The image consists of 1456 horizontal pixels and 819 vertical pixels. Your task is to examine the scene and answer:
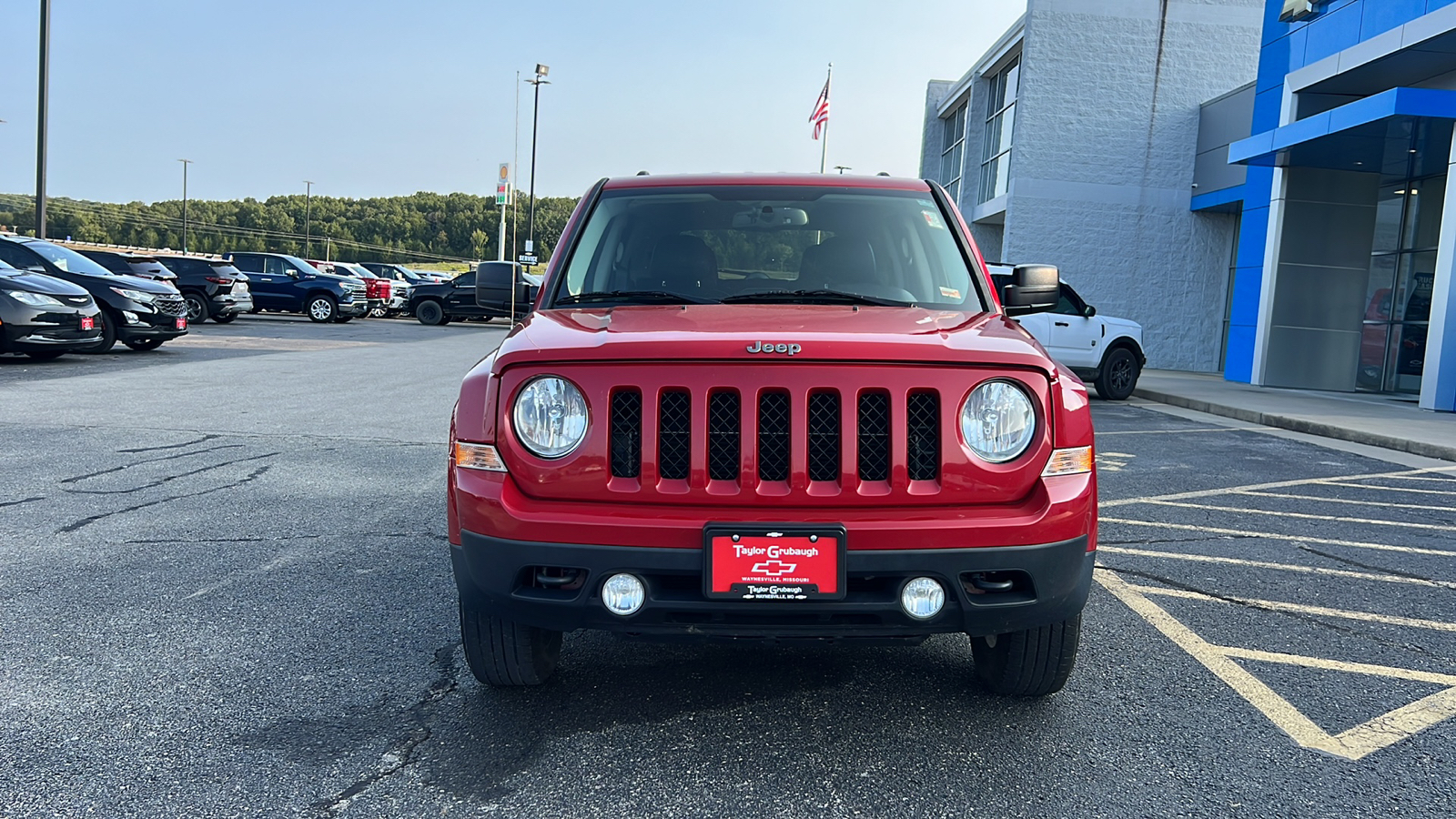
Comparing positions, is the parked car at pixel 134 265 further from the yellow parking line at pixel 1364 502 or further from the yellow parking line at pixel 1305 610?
the yellow parking line at pixel 1305 610

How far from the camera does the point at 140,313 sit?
14.7 meters

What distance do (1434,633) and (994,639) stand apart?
2154 millimetres

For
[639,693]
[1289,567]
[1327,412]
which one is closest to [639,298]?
[639,693]

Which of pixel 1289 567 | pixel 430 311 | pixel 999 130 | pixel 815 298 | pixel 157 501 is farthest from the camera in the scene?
pixel 430 311

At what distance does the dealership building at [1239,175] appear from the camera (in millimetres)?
15438

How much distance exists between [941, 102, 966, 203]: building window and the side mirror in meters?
29.3

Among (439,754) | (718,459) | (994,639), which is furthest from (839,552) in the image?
(439,754)

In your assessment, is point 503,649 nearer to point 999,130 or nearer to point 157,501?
point 157,501

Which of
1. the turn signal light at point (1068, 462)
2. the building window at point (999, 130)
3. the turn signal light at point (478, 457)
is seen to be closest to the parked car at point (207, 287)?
the building window at point (999, 130)

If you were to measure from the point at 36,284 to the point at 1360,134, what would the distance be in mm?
17970

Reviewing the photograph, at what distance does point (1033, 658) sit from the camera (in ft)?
9.68

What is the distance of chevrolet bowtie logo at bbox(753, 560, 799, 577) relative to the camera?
2.50 m

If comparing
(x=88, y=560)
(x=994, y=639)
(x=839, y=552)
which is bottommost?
(x=88, y=560)

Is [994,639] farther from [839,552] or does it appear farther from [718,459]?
[718,459]
